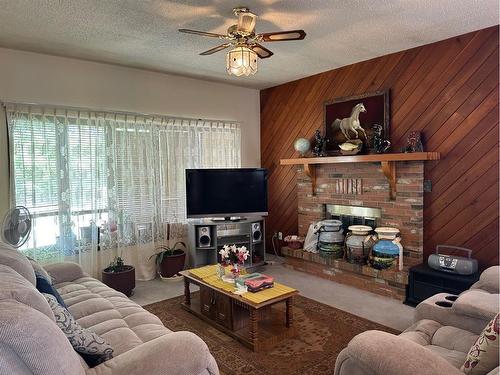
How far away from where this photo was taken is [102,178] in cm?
406

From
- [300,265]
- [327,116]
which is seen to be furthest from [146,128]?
[300,265]

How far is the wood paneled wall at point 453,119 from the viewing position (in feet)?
10.6

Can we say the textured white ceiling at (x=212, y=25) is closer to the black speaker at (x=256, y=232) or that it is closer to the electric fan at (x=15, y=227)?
the electric fan at (x=15, y=227)

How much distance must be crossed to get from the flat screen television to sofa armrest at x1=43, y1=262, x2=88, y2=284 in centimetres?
173

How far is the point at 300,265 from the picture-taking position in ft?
15.0

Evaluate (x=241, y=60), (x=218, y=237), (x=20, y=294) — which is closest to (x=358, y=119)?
(x=241, y=60)

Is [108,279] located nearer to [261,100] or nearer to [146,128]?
[146,128]

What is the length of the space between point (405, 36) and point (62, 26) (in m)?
3.19

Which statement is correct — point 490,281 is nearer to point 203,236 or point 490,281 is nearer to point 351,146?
point 351,146

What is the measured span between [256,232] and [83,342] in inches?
130

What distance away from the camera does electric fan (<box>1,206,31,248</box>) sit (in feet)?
8.61

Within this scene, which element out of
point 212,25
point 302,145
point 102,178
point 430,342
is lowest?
point 430,342

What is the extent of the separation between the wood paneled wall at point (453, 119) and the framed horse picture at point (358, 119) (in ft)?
0.31

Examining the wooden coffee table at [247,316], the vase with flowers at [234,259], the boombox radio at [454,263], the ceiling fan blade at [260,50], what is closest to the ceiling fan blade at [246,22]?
the ceiling fan blade at [260,50]
